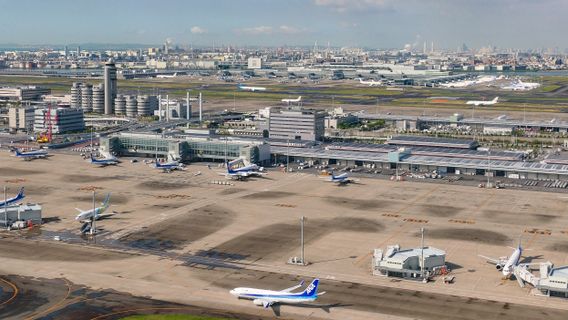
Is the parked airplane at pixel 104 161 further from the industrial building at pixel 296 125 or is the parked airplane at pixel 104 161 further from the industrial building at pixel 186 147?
the industrial building at pixel 296 125

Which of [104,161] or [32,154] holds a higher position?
Answer: [32,154]

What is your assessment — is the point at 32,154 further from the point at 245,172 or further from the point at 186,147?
the point at 245,172

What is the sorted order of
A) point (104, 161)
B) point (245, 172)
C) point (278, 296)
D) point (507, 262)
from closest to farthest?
point (278, 296), point (507, 262), point (245, 172), point (104, 161)

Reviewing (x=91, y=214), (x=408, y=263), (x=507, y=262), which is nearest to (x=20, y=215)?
(x=91, y=214)

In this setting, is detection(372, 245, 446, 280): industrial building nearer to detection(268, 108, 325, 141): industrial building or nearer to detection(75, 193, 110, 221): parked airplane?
detection(75, 193, 110, 221): parked airplane

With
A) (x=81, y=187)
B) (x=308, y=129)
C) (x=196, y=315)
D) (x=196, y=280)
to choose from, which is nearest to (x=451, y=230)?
(x=196, y=280)

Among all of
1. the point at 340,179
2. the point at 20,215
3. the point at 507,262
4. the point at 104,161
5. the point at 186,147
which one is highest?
the point at 186,147
